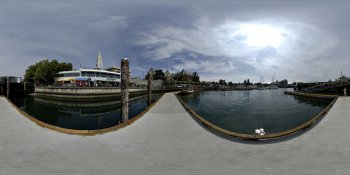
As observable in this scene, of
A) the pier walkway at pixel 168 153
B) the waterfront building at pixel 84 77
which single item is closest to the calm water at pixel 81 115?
the pier walkway at pixel 168 153

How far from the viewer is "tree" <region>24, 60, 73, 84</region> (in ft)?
159

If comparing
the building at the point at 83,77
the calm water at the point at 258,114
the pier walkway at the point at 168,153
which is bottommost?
the calm water at the point at 258,114

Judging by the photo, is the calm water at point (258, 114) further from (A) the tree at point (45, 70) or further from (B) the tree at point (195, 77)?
(B) the tree at point (195, 77)

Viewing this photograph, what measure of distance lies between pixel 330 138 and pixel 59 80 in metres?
55.9

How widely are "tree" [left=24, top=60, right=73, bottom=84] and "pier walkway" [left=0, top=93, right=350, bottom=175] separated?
5043 centimetres

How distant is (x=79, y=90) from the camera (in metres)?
34.3

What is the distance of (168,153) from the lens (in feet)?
15.0

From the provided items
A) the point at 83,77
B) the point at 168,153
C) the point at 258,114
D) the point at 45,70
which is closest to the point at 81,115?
the point at 168,153

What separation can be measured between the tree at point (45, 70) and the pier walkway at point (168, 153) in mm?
50425

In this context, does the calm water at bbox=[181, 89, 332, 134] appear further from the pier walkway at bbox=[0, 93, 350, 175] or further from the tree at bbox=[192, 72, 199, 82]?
the tree at bbox=[192, 72, 199, 82]

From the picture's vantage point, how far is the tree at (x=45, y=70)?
48.4 meters

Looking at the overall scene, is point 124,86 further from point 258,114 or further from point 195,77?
point 195,77

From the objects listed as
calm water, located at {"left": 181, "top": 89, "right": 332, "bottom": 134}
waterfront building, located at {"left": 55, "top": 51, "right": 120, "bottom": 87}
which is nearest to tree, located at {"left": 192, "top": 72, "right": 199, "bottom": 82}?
waterfront building, located at {"left": 55, "top": 51, "right": 120, "bottom": 87}

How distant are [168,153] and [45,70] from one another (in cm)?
5511
